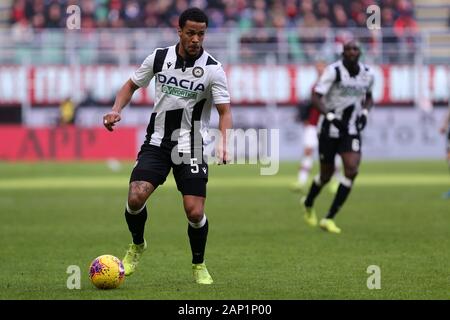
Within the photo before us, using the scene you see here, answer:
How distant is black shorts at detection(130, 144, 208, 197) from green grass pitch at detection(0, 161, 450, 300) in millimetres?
922

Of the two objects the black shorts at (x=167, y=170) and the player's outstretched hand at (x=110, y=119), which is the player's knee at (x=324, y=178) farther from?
the player's outstretched hand at (x=110, y=119)

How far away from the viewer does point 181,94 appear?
9.98 m

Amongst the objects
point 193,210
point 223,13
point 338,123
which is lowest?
point 193,210

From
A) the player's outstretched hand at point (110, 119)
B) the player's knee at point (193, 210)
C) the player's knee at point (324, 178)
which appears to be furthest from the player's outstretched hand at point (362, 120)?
the player's outstretched hand at point (110, 119)

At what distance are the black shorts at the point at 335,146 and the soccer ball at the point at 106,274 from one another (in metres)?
6.41

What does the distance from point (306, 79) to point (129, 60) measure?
6116 millimetres

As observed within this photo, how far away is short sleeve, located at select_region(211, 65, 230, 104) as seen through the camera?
9.91 meters

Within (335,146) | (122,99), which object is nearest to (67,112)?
(335,146)

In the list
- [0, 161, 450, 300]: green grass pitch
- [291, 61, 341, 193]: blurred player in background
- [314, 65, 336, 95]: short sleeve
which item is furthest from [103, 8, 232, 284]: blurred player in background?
[291, 61, 341, 193]: blurred player in background

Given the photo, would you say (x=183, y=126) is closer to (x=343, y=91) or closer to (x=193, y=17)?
(x=193, y=17)

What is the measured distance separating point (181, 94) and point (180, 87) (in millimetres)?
72

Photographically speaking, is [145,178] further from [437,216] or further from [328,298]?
[437,216]

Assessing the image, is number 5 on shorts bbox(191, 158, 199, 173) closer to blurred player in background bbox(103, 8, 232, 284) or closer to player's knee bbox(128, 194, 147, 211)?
blurred player in background bbox(103, 8, 232, 284)

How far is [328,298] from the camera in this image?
886cm
